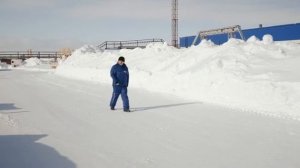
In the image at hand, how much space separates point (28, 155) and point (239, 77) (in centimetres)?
866

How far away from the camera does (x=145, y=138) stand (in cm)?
673

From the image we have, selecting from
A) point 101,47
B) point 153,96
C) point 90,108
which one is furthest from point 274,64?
point 101,47

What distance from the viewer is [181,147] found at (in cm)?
612

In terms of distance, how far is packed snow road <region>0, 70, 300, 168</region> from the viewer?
537cm

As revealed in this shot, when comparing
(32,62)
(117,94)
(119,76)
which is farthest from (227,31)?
(32,62)

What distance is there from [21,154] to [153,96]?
831 cm

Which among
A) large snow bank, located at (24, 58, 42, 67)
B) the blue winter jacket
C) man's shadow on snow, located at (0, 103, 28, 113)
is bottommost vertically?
man's shadow on snow, located at (0, 103, 28, 113)

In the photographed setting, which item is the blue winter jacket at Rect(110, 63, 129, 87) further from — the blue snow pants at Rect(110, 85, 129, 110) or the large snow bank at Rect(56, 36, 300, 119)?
the large snow bank at Rect(56, 36, 300, 119)

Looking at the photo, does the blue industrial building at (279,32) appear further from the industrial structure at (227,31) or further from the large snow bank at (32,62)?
the large snow bank at (32,62)

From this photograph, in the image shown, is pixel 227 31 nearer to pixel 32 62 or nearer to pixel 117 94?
pixel 117 94

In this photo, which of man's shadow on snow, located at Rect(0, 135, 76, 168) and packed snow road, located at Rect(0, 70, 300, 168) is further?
packed snow road, located at Rect(0, 70, 300, 168)

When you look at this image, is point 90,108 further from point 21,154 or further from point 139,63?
point 139,63

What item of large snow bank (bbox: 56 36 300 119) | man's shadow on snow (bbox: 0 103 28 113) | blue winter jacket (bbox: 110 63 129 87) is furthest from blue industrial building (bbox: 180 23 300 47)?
man's shadow on snow (bbox: 0 103 28 113)

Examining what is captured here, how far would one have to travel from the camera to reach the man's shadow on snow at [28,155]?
16.8ft
